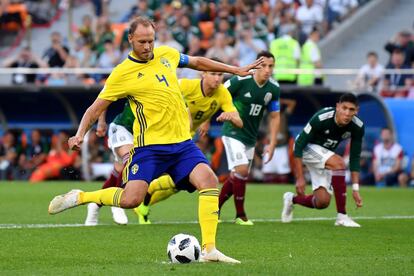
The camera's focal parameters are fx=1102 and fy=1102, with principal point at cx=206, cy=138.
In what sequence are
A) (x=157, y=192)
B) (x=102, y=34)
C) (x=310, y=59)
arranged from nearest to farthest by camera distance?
(x=157, y=192)
(x=310, y=59)
(x=102, y=34)

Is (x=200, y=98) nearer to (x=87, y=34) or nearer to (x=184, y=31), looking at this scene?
(x=184, y=31)

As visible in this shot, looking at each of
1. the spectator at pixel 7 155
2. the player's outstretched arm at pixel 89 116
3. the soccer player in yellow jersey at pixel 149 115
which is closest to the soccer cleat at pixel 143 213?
the soccer player in yellow jersey at pixel 149 115

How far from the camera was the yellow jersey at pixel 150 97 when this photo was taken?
33.3 ft

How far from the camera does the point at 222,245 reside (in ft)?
37.1

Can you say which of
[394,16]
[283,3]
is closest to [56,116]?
[283,3]

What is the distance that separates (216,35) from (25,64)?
492 centimetres

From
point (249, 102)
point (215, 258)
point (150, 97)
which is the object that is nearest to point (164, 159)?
point (150, 97)

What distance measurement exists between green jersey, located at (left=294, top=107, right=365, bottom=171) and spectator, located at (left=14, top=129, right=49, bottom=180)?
1301 cm

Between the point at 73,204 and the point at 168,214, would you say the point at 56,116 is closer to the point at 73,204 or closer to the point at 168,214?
the point at 168,214

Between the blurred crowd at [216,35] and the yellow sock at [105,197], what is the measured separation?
537 inches

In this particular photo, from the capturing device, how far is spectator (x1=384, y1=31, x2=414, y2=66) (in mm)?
24844

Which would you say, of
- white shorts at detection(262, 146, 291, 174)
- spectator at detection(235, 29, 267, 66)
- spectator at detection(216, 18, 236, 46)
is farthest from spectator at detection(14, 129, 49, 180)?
white shorts at detection(262, 146, 291, 174)

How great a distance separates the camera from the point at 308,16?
1073 inches

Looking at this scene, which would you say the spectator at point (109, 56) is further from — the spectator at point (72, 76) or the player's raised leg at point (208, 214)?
the player's raised leg at point (208, 214)
